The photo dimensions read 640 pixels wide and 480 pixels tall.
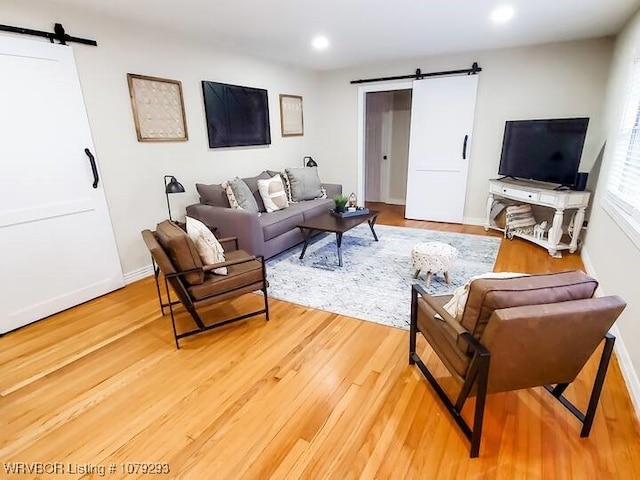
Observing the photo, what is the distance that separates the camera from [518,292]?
4.27ft

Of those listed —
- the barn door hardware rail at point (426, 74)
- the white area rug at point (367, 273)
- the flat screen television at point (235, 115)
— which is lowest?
the white area rug at point (367, 273)

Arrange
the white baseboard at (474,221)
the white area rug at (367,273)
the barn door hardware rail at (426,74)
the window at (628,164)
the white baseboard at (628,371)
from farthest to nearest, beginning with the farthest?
the white baseboard at (474,221) → the barn door hardware rail at (426,74) → the white area rug at (367,273) → the window at (628,164) → the white baseboard at (628,371)

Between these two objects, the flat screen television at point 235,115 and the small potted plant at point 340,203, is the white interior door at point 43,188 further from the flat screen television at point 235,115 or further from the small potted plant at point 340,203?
the small potted plant at point 340,203

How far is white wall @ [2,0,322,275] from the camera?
2736 mm

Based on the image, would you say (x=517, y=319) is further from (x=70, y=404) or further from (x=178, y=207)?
(x=178, y=207)

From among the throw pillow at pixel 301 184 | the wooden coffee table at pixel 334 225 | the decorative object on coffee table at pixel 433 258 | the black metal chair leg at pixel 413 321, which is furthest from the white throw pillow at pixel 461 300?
the throw pillow at pixel 301 184

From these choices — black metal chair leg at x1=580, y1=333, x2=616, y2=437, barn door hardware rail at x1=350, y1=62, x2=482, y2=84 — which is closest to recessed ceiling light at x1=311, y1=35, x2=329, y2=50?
barn door hardware rail at x1=350, y1=62, x2=482, y2=84

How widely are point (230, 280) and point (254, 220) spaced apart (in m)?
1.07

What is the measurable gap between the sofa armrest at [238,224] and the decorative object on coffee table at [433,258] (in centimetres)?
155

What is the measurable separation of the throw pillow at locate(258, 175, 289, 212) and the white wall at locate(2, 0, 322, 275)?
0.53m

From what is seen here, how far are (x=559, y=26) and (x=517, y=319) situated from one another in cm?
369

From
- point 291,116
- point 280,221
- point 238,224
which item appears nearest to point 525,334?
point 238,224

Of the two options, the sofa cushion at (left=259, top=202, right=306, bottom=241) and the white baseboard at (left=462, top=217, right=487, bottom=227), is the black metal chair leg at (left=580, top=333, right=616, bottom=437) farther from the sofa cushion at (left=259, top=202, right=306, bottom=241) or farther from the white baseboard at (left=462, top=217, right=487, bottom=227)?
the white baseboard at (left=462, top=217, right=487, bottom=227)

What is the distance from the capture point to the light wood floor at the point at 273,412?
4.78 feet
